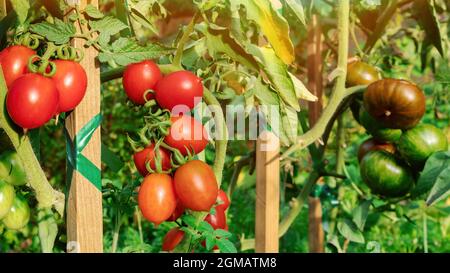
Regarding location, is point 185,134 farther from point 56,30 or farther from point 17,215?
point 17,215

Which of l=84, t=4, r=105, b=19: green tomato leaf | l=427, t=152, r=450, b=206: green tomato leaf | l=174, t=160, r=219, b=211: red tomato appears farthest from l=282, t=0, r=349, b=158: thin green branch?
l=84, t=4, r=105, b=19: green tomato leaf

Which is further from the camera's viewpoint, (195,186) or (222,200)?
(222,200)

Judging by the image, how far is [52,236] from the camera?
4.03 ft

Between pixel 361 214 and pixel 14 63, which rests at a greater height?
pixel 14 63

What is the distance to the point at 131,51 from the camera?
43.0 inches

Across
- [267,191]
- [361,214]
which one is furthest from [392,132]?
[267,191]

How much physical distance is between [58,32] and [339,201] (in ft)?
3.75

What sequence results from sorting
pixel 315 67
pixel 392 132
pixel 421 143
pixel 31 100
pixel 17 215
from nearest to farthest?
pixel 31 100 < pixel 17 215 < pixel 421 143 < pixel 392 132 < pixel 315 67

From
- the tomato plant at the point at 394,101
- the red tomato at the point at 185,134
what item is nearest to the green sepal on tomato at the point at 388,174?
the tomato plant at the point at 394,101

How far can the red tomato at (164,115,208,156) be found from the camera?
1.06 meters

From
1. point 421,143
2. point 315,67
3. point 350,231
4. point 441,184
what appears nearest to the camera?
point 441,184

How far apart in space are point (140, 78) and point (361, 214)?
89 centimetres

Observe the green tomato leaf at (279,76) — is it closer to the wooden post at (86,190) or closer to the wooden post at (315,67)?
the wooden post at (86,190)

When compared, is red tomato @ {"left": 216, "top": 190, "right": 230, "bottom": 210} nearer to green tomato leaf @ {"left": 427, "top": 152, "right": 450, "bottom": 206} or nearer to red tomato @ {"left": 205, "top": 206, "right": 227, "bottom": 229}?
red tomato @ {"left": 205, "top": 206, "right": 227, "bottom": 229}
